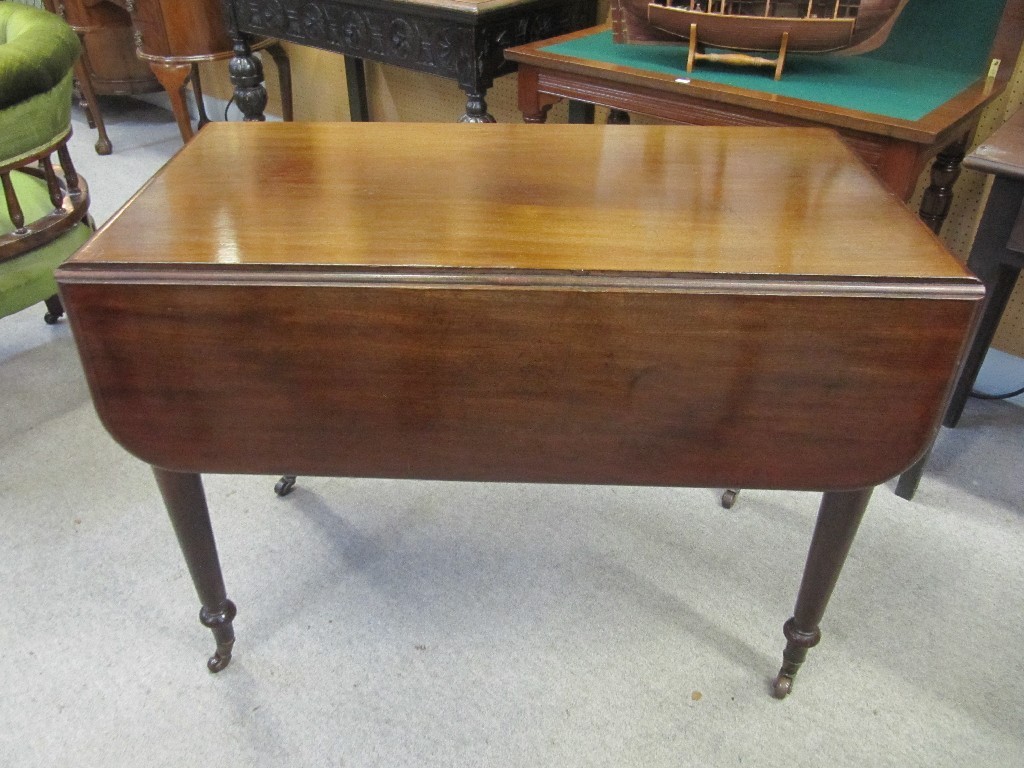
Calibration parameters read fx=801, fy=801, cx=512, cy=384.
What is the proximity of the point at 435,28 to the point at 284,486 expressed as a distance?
3.59 feet

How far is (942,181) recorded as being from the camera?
5.09 feet

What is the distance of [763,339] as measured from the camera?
86 cm

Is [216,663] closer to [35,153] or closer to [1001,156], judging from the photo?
[35,153]

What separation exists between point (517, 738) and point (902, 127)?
3.76 feet

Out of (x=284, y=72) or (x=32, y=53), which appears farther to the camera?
(x=284, y=72)

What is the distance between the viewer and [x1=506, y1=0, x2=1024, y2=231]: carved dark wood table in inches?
53.6

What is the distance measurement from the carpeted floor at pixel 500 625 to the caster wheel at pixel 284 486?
0.07ft

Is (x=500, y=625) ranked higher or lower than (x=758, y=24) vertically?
lower

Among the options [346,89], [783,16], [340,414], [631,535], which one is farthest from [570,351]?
[346,89]

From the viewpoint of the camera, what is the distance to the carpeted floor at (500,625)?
1.20 meters

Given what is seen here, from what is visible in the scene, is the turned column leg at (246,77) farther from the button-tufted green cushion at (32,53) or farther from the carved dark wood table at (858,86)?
the carved dark wood table at (858,86)

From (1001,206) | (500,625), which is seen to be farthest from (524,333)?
(1001,206)

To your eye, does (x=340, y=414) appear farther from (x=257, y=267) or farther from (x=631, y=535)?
(x=631, y=535)

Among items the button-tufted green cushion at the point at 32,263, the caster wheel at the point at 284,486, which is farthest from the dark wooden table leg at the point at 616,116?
the button-tufted green cushion at the point at 32,263
